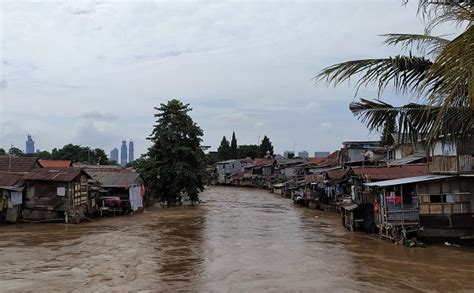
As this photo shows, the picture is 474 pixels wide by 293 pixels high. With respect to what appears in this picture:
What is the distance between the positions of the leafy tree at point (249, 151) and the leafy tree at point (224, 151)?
2946 mm

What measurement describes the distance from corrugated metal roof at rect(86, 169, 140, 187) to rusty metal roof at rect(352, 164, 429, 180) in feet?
57.5

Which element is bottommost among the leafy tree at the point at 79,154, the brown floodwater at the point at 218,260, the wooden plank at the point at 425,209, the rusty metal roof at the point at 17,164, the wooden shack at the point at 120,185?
the brown floodwater at the point at 218,260

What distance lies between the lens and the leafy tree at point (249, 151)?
335 feet

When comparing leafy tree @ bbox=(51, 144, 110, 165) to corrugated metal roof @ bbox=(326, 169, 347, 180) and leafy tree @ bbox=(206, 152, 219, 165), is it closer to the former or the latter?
leafy tree @ bbox=(206, 152, 219, 165)

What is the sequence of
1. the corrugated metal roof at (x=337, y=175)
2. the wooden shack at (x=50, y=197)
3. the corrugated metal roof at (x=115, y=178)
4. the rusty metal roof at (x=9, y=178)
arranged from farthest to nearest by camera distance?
the corrugated metal roof at (x=337, y=175)
the corrugated metal roof at (x=115, y=178)
the wooden shack at (x=50, y=197)
the rusty metal roof at (x=9, y=178)

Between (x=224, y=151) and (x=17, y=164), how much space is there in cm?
7434

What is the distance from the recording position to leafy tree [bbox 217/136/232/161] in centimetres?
10312

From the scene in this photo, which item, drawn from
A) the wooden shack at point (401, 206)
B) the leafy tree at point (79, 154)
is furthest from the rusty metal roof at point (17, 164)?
the leafy tree at point (79, 154)

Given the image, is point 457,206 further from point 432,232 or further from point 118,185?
point 118,185

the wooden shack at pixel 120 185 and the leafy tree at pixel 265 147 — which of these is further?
the leafy tree at pixel 265 147

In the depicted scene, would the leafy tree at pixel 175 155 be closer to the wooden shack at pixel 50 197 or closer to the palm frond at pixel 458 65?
the wooden shack at pixel 50 197

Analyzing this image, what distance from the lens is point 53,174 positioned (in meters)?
27.8

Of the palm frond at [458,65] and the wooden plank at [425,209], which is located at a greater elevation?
the palm frond at [458,65]

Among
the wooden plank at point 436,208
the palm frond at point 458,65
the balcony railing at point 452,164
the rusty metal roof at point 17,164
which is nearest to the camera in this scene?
the palm frond at point 458,65
